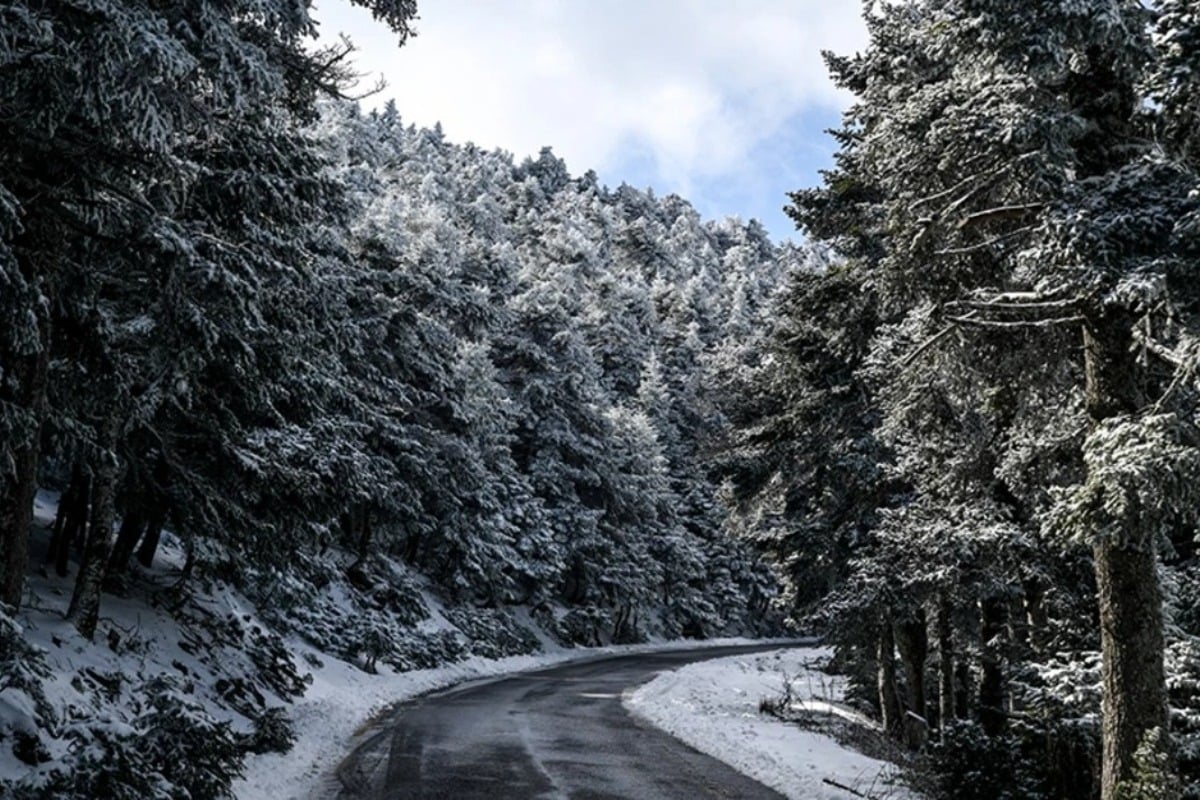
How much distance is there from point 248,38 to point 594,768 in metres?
10.6

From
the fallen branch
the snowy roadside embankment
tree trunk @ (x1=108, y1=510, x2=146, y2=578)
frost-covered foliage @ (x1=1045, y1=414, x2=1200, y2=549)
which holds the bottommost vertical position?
the snowy roadside embankment

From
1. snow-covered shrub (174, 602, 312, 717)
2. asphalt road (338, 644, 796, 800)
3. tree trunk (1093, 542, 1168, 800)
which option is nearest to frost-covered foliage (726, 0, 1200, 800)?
tree trunk (1093, 542, 1168, 800)

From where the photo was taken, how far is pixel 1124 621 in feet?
27.8

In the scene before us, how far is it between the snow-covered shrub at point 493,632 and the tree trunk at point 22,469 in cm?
2364

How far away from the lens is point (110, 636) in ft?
41.4

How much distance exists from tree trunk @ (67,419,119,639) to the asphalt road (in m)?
4.14

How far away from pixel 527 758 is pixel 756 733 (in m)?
5.09

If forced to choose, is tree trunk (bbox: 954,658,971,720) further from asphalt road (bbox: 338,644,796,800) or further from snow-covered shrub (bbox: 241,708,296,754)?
snow-covered shrub (bbox: 241,708,296,754)

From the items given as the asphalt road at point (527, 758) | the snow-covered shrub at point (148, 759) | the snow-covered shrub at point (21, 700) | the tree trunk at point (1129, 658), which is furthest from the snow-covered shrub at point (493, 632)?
the tree trunk at point (1129, 658)

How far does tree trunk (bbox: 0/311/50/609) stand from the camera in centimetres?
855

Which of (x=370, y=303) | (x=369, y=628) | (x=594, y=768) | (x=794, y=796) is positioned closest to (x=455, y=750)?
(x=594, y=768)

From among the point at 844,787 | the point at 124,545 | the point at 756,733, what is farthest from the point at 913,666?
the point at 124,545

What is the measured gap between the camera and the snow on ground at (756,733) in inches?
475

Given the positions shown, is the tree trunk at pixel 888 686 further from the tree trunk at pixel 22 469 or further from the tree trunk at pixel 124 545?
the tree trunk at pixel 22 469
